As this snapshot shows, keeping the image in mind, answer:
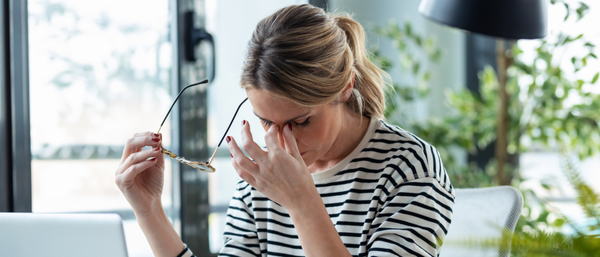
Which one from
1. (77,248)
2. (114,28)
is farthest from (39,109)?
(77,248)

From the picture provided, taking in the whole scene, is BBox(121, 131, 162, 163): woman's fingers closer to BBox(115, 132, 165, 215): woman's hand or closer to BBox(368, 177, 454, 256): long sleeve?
BBox(115, 132, 165, 215): woman's hand

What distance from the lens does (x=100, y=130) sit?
4.79 feet

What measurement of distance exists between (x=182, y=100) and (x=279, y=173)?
862 mm

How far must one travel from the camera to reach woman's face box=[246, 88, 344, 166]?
875 millimetres

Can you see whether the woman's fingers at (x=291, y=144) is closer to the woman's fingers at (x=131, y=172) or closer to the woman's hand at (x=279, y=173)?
the woman's hand at (x=279, y=173)

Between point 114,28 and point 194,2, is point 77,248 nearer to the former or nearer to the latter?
point 114,28

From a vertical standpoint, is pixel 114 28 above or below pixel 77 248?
above

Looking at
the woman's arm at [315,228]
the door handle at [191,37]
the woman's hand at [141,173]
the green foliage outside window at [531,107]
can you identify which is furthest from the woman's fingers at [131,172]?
the green foliage outside window at [531,107]

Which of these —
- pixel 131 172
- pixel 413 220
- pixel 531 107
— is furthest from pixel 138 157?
pixel 531 107

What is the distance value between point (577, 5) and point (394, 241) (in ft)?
4.56

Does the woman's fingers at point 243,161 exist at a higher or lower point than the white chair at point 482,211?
higher

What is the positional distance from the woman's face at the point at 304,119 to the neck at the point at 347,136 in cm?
5

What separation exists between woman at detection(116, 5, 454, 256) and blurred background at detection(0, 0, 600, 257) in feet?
0.80

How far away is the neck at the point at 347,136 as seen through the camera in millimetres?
1059
